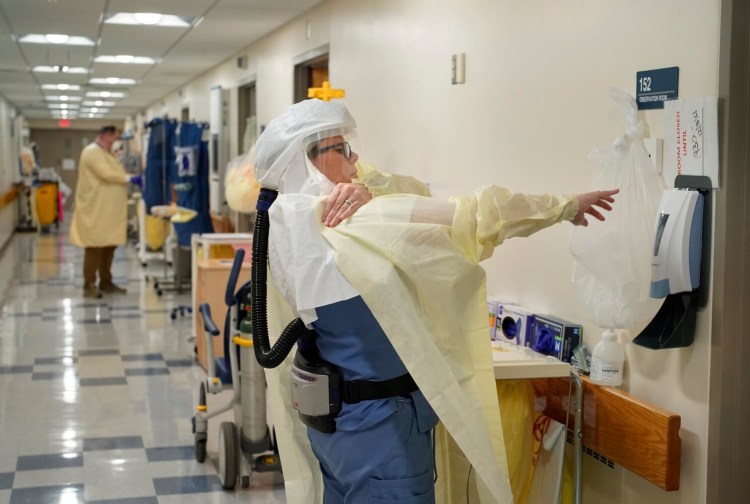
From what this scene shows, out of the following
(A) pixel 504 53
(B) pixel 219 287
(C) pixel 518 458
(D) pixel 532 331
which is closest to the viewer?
(C) pixel 518 458

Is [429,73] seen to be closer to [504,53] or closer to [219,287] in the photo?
[504,53]

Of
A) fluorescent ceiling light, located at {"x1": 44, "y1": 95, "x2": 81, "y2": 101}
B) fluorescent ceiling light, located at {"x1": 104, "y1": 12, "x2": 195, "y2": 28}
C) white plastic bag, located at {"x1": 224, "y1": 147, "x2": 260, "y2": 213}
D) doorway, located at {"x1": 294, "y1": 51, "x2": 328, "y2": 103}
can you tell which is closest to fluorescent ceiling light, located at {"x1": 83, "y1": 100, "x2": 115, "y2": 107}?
fluorescent ceiling light, located at {"x1": 44, "y1": 95, "x2": 81, "y2": 101}

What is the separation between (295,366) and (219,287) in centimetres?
361

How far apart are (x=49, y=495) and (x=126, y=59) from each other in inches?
298

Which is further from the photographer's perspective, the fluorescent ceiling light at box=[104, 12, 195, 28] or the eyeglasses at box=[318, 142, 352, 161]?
the fluorescent ceiling light at box=[104, 12, 195, 28]

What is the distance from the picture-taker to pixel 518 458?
294cm

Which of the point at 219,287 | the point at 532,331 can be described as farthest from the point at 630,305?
the point at 219,287

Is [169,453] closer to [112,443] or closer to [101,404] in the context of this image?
[112,443]

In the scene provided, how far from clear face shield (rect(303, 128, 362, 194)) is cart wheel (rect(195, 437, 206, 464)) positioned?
228 centimetres

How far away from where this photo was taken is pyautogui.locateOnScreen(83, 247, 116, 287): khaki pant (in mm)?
9258

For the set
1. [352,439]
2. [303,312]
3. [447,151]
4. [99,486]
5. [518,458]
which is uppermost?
[447,151]

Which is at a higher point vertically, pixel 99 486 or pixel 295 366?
pixel 295 366

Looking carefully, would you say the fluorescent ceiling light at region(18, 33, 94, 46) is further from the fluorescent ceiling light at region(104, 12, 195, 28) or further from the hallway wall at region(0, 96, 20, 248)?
the hallway wall at region(0, 96, 20, 248)

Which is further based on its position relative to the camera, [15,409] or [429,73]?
[15,409]
